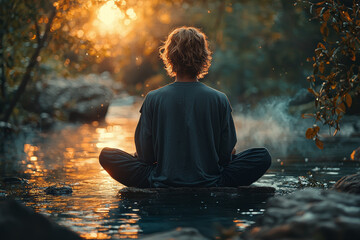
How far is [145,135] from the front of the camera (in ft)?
17.7

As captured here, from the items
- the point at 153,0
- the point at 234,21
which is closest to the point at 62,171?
the point at 153,0

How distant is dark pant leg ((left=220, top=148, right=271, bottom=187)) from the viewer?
17.8 ft

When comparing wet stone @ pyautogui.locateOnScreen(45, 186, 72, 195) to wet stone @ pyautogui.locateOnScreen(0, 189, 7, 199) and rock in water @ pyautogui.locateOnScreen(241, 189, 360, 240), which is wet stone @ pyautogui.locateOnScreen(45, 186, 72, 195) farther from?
rock in water @ pyautogui.locateOnScreen(241, 189, 360, 240)

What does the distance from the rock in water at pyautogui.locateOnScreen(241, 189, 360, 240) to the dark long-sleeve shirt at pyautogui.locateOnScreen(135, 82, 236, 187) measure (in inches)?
82.2

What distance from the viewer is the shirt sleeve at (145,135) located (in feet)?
17.6

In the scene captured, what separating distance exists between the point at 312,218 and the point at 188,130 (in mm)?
2558

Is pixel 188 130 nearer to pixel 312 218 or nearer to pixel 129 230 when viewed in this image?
pixel 129 230

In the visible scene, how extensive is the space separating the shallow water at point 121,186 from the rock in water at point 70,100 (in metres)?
6.20

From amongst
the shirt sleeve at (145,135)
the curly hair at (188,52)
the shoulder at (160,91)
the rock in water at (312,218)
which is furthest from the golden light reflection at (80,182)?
the curly hair at (188,52)

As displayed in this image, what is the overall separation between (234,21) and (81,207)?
29230mm

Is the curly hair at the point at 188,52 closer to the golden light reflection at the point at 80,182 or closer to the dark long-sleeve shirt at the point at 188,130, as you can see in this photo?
the dark long-sleeve shirt at the point at 188,130

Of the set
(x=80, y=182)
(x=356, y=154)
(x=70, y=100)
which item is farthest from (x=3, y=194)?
(x=70, y=100)

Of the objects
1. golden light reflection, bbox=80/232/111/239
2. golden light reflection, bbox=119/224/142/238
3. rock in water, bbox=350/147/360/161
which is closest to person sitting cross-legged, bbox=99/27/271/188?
rock in water, bbox=350/147/360/161

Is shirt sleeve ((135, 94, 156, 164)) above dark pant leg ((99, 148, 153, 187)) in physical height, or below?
above
